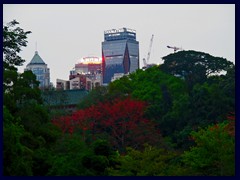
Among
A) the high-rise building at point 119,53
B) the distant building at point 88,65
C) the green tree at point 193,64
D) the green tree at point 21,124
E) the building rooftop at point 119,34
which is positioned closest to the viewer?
the green tree at point 21,124

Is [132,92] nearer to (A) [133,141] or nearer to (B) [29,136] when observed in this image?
(A) [133,141]

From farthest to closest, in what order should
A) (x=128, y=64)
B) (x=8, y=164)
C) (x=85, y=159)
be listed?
(x=128, y=64), (x=85, y=159), (x=8, y=164)

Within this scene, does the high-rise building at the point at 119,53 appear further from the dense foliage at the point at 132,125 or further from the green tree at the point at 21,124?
the green tree at the point at 21,124

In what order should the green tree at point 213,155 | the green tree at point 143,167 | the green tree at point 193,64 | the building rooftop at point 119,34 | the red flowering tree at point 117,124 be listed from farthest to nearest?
the building rooftop at point 119,34 → the green tree at point 193,64 → the red flowering tree at point 117,124 → the green tree at point 213,155 → the green tree at point 143,167

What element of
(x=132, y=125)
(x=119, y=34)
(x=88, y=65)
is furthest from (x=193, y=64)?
(x=88, y=65)

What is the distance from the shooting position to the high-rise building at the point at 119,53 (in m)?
121

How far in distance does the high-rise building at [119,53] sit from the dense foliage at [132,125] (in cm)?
7022

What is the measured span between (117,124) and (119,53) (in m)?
90.3

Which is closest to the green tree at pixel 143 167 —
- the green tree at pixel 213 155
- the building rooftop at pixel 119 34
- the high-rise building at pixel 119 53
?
the green tree at pixel 213 155

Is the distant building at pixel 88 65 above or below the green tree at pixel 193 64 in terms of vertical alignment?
above

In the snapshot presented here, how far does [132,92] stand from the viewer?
1703 inches

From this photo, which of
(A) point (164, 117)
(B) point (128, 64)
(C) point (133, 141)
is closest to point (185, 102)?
(A) point (164, 117)

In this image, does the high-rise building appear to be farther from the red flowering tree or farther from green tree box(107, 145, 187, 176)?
green tree box(107, 145, 187, 176)
